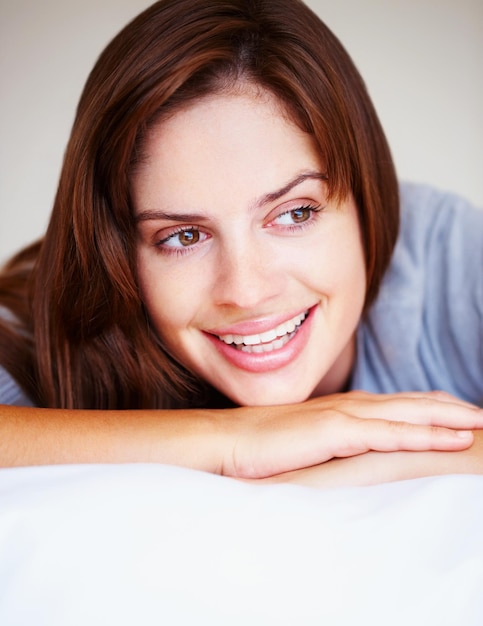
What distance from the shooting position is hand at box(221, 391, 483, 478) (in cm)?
98

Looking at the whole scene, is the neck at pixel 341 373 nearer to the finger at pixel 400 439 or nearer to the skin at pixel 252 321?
the skin at pixel 252 321

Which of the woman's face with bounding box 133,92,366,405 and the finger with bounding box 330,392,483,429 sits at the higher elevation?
the woman's face with bounding box 133,92,366,405

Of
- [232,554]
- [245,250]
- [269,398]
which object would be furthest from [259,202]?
[232,554]

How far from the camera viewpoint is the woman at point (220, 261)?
1018 mm

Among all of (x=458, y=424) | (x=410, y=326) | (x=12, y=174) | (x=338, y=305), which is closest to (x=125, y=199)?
(x=338, y=305)

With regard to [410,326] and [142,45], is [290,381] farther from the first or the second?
[142,45]

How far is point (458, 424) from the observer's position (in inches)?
40.1

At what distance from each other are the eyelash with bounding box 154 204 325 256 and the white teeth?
0.53 feet

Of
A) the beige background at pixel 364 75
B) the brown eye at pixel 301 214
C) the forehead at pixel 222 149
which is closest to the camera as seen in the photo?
the forehead at pixel 222 149

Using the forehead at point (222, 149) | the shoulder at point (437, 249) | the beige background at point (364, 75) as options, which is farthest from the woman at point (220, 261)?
the beige background at point (364, 75)

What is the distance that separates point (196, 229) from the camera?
1172mm

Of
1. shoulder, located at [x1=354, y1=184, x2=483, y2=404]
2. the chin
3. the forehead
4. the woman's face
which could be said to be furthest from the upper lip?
shoulder, located at [x1=354, y1=184, x2=483, y2=404]

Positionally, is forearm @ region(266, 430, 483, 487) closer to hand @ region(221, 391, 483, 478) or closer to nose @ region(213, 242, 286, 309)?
hand @ region(221, 391, 483, 478)

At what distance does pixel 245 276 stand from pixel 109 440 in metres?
0.31
